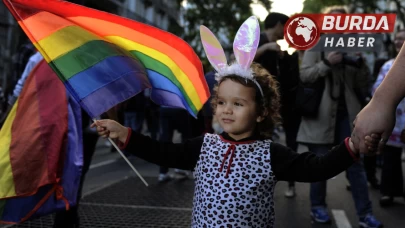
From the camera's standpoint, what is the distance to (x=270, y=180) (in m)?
2.52

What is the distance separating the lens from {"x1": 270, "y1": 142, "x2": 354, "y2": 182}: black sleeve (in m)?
2.22

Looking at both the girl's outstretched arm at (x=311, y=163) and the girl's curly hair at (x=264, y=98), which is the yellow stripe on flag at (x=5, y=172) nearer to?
the girl's curly hair at (x=264, y=98)

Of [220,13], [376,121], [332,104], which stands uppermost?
[220,13]

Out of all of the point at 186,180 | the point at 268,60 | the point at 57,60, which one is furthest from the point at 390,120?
the point at 186,180

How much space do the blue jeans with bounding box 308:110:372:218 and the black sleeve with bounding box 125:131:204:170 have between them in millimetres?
2286

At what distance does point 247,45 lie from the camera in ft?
8.73

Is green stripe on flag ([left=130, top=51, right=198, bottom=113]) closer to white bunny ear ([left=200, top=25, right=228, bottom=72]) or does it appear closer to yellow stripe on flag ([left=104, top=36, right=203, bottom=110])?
yellow stripe on flag ([left=104, top=36, right=203, bottom=110])

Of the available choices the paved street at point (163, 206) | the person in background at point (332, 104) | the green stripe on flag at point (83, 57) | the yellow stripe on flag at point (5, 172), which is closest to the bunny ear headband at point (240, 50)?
the green stripe on flag at point (83, 57)

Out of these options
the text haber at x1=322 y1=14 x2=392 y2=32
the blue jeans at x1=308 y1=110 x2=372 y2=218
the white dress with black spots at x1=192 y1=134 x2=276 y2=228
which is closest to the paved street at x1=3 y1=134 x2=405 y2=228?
Result: the blue jeans at x1=308 y1=110 x2=372 y2=218

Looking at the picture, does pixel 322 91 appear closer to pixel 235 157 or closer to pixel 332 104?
pixel 332 104

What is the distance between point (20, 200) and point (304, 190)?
391cm

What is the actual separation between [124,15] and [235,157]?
33360 millimetres

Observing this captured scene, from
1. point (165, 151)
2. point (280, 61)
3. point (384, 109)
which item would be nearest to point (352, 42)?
point (280, 61)

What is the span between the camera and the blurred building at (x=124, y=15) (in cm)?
1895
